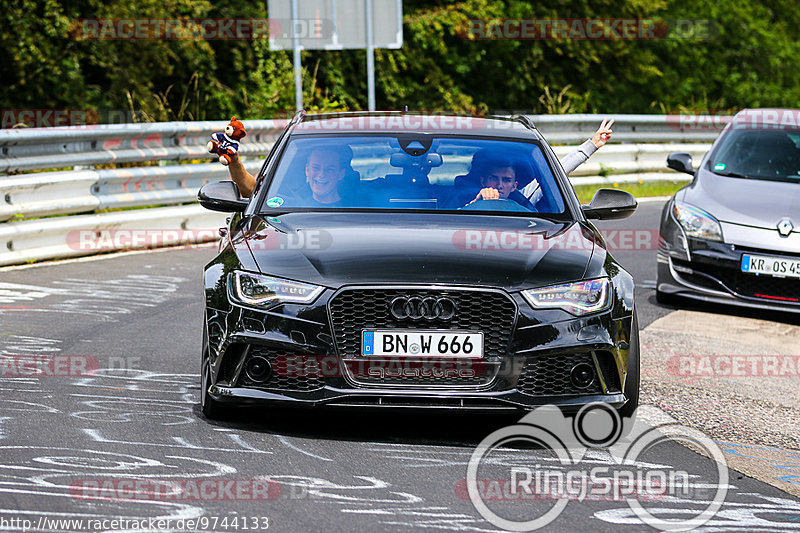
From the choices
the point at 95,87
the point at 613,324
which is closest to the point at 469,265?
the point at 613,324

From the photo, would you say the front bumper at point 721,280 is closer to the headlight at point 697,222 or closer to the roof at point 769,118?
the headlight at point 697,222

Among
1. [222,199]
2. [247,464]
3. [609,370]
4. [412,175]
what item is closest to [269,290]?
[247,464]

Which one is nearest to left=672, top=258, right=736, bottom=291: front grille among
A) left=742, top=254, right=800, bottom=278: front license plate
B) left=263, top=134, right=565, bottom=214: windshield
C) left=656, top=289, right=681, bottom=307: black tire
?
left=742, top=254, right=800, bottom=278: front license plate

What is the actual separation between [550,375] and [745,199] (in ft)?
17.0

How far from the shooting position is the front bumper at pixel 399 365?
6023mm

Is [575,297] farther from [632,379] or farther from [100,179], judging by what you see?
[100,179]

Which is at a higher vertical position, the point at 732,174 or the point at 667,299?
the point at 732,174

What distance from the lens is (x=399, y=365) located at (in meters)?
6.00

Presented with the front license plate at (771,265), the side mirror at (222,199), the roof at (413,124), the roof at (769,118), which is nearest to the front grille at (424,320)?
the side mirror at (222,199)

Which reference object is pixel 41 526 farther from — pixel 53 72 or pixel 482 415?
pixel 53 72

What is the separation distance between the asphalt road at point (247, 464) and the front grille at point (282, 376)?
23 centimetres

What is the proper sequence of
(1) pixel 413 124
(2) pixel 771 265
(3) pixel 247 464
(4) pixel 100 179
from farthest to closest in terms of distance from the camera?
(4) pixel 100 179 < (2) pixel 771 265 < (1) pixel 413 124 < (3) pixel 247 464

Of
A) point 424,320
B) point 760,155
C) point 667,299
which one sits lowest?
point 667,299

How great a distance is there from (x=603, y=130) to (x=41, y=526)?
5714 millimetres
